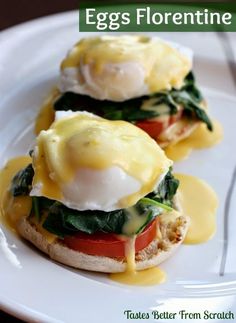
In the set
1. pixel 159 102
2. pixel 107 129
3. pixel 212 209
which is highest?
pixel 107 129

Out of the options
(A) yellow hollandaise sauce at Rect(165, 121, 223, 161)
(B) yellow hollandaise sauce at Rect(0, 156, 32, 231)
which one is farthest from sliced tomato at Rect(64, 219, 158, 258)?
(A) yellow hollandaise sauce at Rect(165, 121, 223, 161)

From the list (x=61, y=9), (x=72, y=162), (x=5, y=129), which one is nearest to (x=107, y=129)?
(x=72, y=162)

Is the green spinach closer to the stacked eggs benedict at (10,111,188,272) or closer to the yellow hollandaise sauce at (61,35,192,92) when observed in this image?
the yellow hollandaise sauce at (61,35,192,92)

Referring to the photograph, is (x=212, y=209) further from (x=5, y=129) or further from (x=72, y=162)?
(x=5, y=129)

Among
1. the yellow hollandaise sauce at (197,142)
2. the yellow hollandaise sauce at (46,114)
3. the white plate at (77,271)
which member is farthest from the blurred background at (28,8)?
the yellow hollandaise sauce at (197,142)

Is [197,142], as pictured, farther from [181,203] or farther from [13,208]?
[13,208]

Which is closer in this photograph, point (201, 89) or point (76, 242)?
point (76, 242)
